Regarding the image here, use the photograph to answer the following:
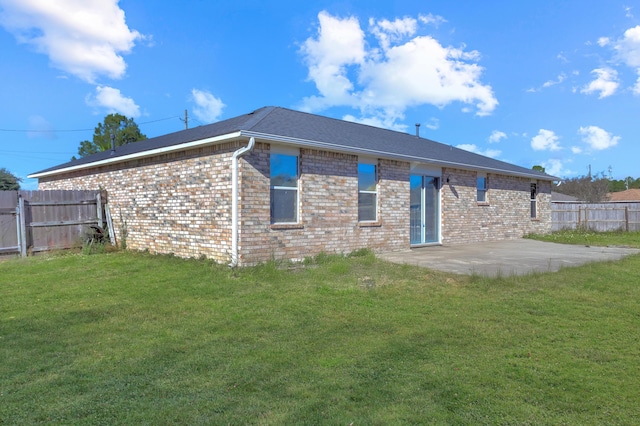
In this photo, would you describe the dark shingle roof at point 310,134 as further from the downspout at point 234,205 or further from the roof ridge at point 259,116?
the downspout at point 234,205

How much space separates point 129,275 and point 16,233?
5312mm

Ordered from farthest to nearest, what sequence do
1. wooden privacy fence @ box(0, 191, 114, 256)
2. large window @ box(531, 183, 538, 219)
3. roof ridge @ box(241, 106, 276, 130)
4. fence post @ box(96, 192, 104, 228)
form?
large window @ box(531, 183, 538, 219) → fence post @ box(96, 192, 104, 228) → wooden privacy fence @ box(0, 191, 114, 256) → roof ridge @ box(241, 106, 276, 130)

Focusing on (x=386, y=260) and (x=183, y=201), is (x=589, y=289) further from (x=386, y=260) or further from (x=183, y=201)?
(x=183, y=201)

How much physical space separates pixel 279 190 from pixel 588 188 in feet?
177

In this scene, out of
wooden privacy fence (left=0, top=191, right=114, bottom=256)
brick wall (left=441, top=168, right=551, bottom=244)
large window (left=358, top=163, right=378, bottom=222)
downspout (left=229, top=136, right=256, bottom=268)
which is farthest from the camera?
brick wall (left=441, top=168, right=551, bottom=244)

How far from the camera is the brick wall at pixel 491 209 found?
47.4ft

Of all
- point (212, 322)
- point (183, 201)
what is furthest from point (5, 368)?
point (183, 201)

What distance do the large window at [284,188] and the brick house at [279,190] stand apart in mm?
24

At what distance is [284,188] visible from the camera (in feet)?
31.0

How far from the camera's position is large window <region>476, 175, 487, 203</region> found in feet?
52.1

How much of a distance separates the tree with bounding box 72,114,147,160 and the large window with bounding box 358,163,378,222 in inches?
1180

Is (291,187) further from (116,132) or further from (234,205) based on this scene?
(116,132)

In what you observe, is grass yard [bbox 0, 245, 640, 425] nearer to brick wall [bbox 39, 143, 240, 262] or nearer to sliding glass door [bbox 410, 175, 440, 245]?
brick wall [bbox 39, 143, 240, 262]

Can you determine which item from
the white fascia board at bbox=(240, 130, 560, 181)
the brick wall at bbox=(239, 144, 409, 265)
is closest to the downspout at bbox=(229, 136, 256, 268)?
the brick wall at bbox=(239, 144, 409, 265)
